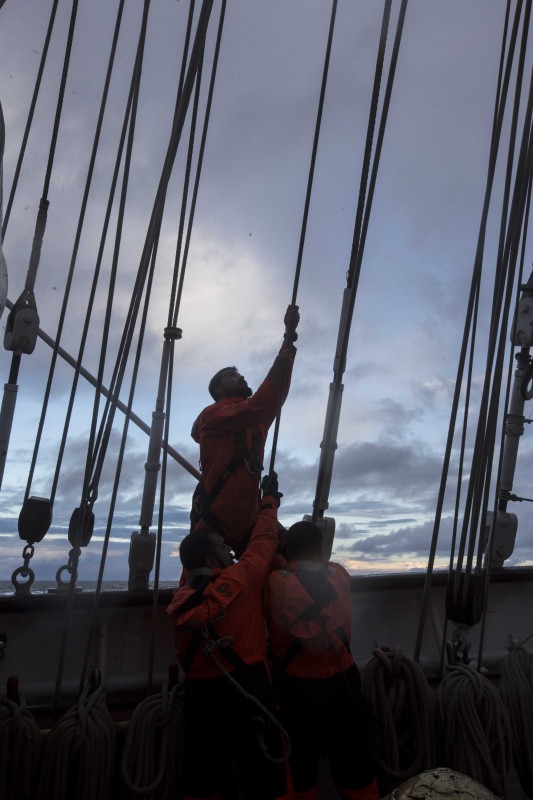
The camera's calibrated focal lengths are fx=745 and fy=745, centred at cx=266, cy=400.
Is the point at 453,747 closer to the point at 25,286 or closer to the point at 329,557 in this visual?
the point at 329,557

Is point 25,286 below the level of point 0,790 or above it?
above

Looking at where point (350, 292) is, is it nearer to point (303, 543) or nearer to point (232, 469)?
point (232, 469)

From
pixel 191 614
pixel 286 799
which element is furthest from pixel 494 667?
pixel 191 614

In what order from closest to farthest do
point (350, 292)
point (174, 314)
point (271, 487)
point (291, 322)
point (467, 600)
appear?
point (271, 487) → point (291, 322) → point (467, 600) → point (350, 292) → point (174, 314)

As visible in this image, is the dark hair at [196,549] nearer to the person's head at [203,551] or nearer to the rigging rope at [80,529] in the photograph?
the person's head at [203,551]

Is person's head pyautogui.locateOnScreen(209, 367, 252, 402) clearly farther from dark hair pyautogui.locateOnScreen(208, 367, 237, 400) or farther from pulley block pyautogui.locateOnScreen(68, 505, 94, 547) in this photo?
pulley block pyautogui.locateOnScreen(68, 505, 94, 547)

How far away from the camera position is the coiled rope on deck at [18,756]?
9.07ft

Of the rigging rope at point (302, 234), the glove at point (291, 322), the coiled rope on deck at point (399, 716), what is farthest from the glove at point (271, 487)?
the coiled rope on deck at point (399, 716)

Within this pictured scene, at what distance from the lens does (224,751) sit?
2711 millimetres

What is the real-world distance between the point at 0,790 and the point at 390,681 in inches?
63.1

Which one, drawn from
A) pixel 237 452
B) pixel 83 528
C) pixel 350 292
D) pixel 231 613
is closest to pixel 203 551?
pixel 231 613

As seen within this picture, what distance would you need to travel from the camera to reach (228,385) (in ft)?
11.1

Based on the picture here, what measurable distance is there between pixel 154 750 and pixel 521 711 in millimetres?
1654

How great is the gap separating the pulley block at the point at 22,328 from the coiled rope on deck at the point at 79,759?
72.4 inches
